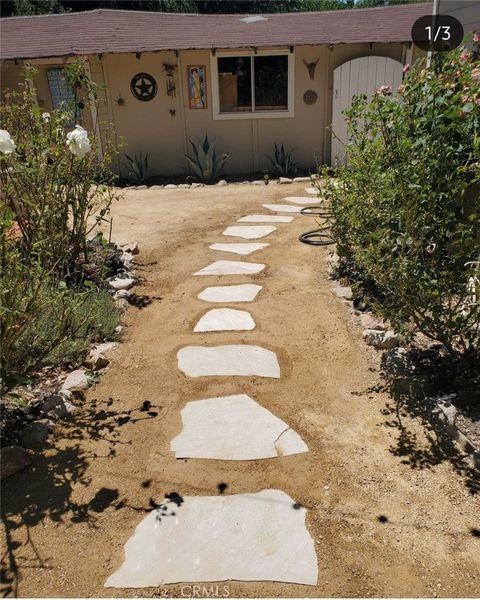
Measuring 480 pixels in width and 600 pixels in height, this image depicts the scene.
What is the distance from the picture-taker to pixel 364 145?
13.1ft

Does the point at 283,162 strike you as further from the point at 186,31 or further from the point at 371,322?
the point at 371,322

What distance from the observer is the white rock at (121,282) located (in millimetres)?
4633

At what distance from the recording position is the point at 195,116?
10414 mm

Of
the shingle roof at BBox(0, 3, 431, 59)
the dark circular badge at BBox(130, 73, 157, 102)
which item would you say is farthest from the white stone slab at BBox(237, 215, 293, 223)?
the dark circular badge at BBox(130, 73, 157, 102)

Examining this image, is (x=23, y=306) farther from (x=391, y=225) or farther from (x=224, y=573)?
(x=391, y=225)

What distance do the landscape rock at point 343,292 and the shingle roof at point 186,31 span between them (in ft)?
23.1

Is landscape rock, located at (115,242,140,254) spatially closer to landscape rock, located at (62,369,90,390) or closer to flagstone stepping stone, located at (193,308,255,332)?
flagstone stepping stone, located at (193,308,255,332)

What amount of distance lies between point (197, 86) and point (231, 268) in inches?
263

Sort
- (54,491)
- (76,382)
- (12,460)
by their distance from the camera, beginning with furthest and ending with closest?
(76,382) < (12,460) < (54,491)

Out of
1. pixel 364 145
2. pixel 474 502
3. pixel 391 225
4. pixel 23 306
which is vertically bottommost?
pixel 474 502

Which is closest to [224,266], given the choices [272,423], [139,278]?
[139,278]

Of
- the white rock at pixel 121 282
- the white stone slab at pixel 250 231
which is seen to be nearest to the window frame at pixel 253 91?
the white stone slab at pixel 250 231

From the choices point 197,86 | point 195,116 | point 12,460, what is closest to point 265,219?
point 195,116

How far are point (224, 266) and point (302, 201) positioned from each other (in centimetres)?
330
